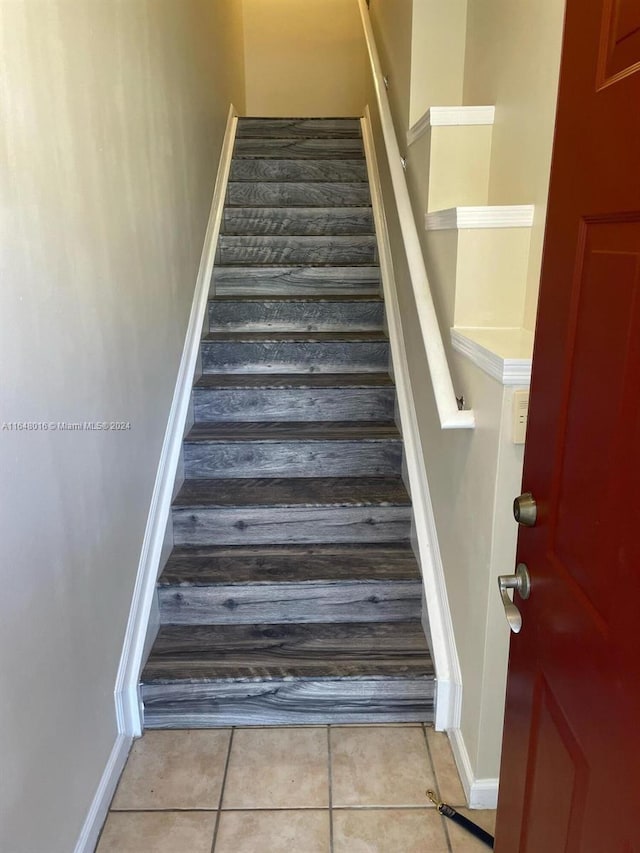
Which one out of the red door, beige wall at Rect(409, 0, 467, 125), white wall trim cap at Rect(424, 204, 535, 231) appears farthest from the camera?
beige wall at Rect(409, 0, 467, 125)

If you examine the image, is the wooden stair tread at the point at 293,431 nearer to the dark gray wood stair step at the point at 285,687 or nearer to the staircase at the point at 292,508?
the staircase at the point at 292,508

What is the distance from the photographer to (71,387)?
1336 millimetres

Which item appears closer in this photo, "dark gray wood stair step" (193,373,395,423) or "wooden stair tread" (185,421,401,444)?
"wooden stair tread" (185,421,401,444)

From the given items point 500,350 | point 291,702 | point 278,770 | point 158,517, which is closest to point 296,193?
point 158,517

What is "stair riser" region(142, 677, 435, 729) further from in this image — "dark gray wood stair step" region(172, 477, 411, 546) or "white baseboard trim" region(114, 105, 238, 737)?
"dark gray wood stair step" region(172, 477, 411, 546)

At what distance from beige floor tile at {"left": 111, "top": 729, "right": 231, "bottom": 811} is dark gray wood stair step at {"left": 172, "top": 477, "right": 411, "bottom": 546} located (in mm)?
636

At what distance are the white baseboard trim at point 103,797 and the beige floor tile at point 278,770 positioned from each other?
0.97ft

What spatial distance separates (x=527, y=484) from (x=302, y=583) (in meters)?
1.18

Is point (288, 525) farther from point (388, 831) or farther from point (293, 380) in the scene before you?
point (388, 831)

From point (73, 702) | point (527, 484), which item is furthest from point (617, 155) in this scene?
point (73, 702)

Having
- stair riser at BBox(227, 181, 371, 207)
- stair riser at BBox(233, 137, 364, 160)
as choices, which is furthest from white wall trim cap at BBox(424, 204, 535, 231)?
stair riser at BBox(233, 137, 364, 160)

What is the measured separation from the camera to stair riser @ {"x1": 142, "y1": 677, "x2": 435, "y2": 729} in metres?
→ 1.82

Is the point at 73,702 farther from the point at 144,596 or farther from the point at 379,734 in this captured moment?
the point at 379,734

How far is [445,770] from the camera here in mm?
1678
